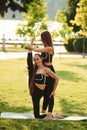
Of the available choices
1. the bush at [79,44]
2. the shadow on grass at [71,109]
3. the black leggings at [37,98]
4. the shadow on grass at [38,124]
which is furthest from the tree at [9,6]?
the bush at [79,44]

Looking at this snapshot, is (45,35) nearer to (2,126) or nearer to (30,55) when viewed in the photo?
(30,55)

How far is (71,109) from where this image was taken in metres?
11.2

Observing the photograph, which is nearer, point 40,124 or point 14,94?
point 40,124

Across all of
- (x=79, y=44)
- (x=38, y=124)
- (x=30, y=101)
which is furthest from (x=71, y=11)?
(x=38, y=124)

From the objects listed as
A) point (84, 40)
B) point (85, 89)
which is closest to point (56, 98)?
point (85, 89)

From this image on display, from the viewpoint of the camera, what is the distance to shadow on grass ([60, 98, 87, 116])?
10.5 metres

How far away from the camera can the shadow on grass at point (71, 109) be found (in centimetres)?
1052

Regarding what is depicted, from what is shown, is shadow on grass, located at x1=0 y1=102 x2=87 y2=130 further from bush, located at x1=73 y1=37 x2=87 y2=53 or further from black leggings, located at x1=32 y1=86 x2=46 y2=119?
bush, located at x1=73 y1=37 x2=87 y2=53

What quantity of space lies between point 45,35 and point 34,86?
1.10 m

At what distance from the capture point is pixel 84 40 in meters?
40.3

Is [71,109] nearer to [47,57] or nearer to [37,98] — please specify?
[37,98]

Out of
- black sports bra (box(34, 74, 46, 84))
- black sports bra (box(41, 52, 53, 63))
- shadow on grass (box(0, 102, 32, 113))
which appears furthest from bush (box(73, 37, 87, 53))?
black sports bra (box(34, 74, 46, 84))

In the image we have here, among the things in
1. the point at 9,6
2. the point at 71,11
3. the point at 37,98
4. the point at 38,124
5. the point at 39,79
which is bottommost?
the point at 71,11

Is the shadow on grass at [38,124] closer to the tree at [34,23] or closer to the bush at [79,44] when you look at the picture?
the tree at [34,23]
